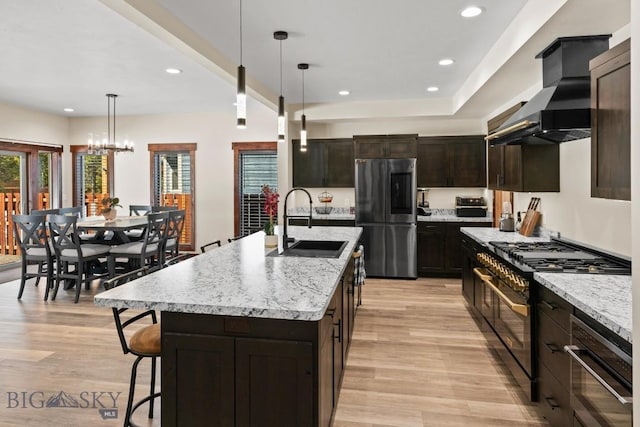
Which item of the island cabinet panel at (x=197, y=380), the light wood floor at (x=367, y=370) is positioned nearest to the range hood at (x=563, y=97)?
the light wood floor at (x=367, y=370)

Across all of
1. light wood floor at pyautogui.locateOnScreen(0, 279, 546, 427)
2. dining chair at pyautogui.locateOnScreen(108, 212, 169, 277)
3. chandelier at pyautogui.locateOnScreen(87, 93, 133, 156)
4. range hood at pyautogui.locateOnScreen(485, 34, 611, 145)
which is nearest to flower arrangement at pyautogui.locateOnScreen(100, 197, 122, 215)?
dining chair at pyautogui.locateOnScreen(108, 212, 169, 277)

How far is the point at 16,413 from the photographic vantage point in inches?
94.1

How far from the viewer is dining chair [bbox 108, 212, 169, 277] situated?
16.8ft

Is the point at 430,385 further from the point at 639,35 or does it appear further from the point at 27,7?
the point at 27,7

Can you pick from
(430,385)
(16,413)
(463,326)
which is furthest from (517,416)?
(16,413)

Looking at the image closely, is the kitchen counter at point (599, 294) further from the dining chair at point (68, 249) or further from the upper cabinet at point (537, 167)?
the dining chair at point (68, 249)

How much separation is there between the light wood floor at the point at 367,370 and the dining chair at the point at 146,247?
781 mm

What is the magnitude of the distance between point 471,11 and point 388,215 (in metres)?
3.28

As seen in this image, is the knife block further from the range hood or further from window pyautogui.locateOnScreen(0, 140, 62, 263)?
window pyautogui.locateOnScreen(0, 140, 62, 263)

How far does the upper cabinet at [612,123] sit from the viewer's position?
73.5 inches

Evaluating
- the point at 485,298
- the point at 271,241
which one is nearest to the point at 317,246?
the point at 271,241

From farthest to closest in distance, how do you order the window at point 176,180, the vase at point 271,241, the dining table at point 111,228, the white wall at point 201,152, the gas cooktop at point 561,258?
the window at point 176,180, the white wall at point 201,152, the dining table at point 111,228, the vase at point 271,241, the gas cooktop at point 561,258

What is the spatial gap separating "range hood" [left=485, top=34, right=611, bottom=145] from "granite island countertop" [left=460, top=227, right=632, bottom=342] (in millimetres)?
979

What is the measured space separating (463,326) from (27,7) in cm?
456
